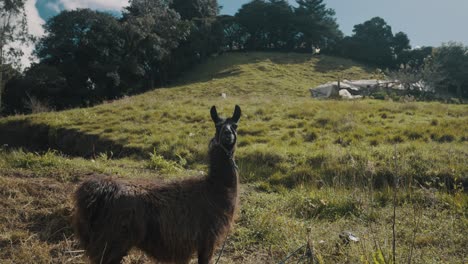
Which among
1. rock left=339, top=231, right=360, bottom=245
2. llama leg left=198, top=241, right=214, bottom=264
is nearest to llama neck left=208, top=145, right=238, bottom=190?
llama leg left=198, top=241, right=214, bottom=264

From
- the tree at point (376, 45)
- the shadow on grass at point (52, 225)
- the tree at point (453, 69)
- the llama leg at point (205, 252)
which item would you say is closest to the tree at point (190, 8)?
the tree at point (376, 45)

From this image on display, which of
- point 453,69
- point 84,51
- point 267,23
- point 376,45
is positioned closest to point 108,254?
point 84,51

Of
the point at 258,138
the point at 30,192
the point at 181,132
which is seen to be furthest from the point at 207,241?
the point at 181,132

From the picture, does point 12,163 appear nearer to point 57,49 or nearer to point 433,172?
point 433,172

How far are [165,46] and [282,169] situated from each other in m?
36.9

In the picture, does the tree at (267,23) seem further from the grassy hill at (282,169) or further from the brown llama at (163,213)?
the brown llama at (163,213)

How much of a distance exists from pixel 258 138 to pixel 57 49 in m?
30.5

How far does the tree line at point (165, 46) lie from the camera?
33.1m

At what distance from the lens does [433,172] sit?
29.1 ft

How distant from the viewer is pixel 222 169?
468 cm

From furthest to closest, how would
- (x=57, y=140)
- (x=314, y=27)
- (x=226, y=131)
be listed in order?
(x=314, y=27), (x=57, y=140), (x=226, y=131)

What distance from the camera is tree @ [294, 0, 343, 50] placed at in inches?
2312

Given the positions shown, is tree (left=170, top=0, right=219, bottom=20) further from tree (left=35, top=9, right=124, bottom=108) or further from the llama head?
the llama head

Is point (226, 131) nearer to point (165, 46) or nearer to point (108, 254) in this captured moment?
point (108, 254)
